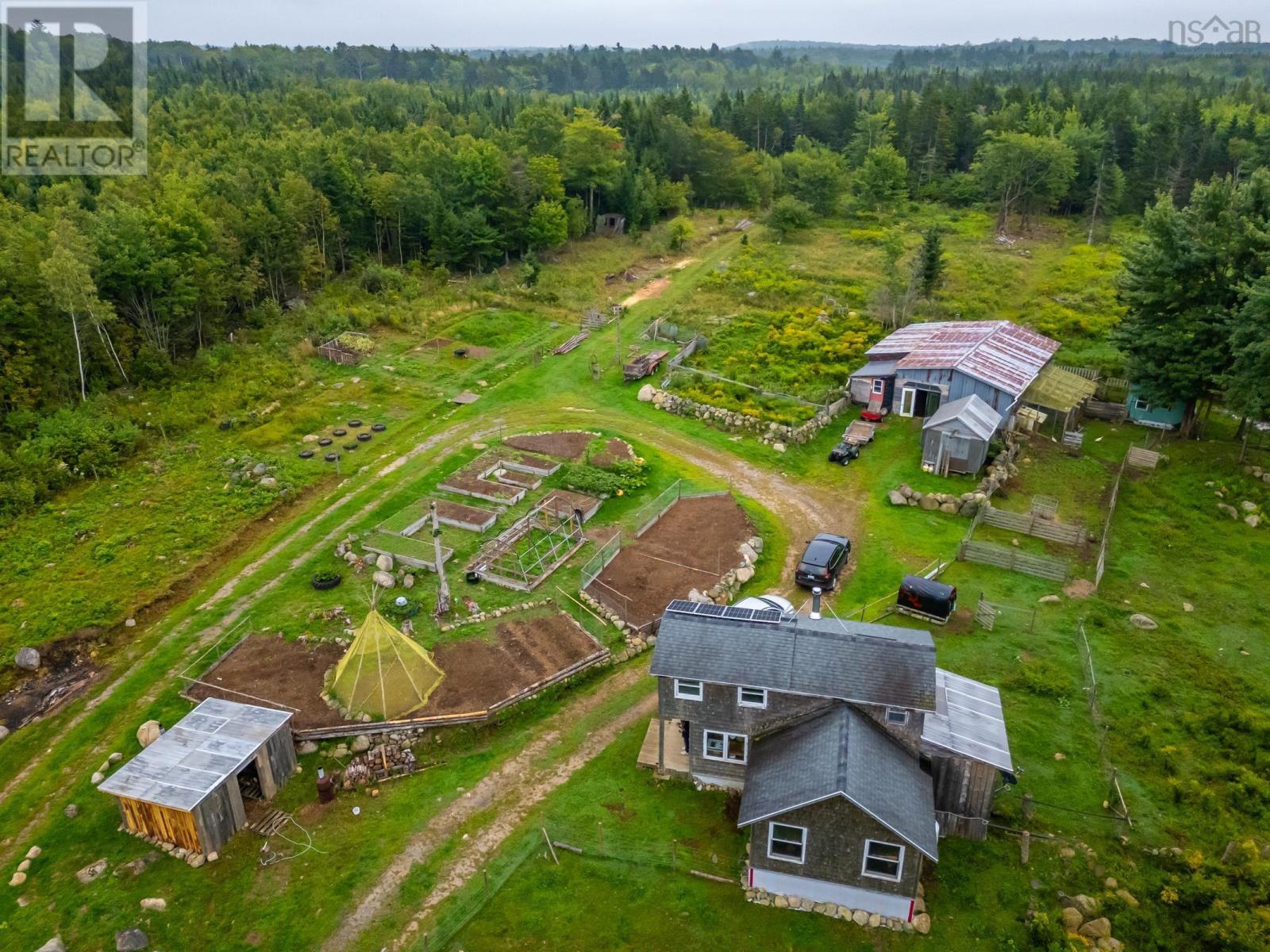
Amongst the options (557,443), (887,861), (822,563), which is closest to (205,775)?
(887,861)

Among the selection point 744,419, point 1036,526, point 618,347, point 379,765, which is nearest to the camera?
point 379,765

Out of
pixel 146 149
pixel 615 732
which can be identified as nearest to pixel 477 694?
pixel 615 732

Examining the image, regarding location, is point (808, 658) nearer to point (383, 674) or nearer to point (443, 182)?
point (383, 674)

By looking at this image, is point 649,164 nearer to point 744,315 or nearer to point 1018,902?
A: point 744,315

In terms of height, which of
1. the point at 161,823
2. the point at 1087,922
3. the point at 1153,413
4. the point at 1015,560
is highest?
the point at 1153,413

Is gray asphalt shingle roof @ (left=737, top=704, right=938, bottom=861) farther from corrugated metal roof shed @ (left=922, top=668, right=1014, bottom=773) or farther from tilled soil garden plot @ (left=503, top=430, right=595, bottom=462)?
tilled soil garden plot @ (left=503, top=430, right=595, bottom=462)

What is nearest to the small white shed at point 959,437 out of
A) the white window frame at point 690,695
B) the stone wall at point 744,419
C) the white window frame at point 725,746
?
the stone wall at point 744,419
